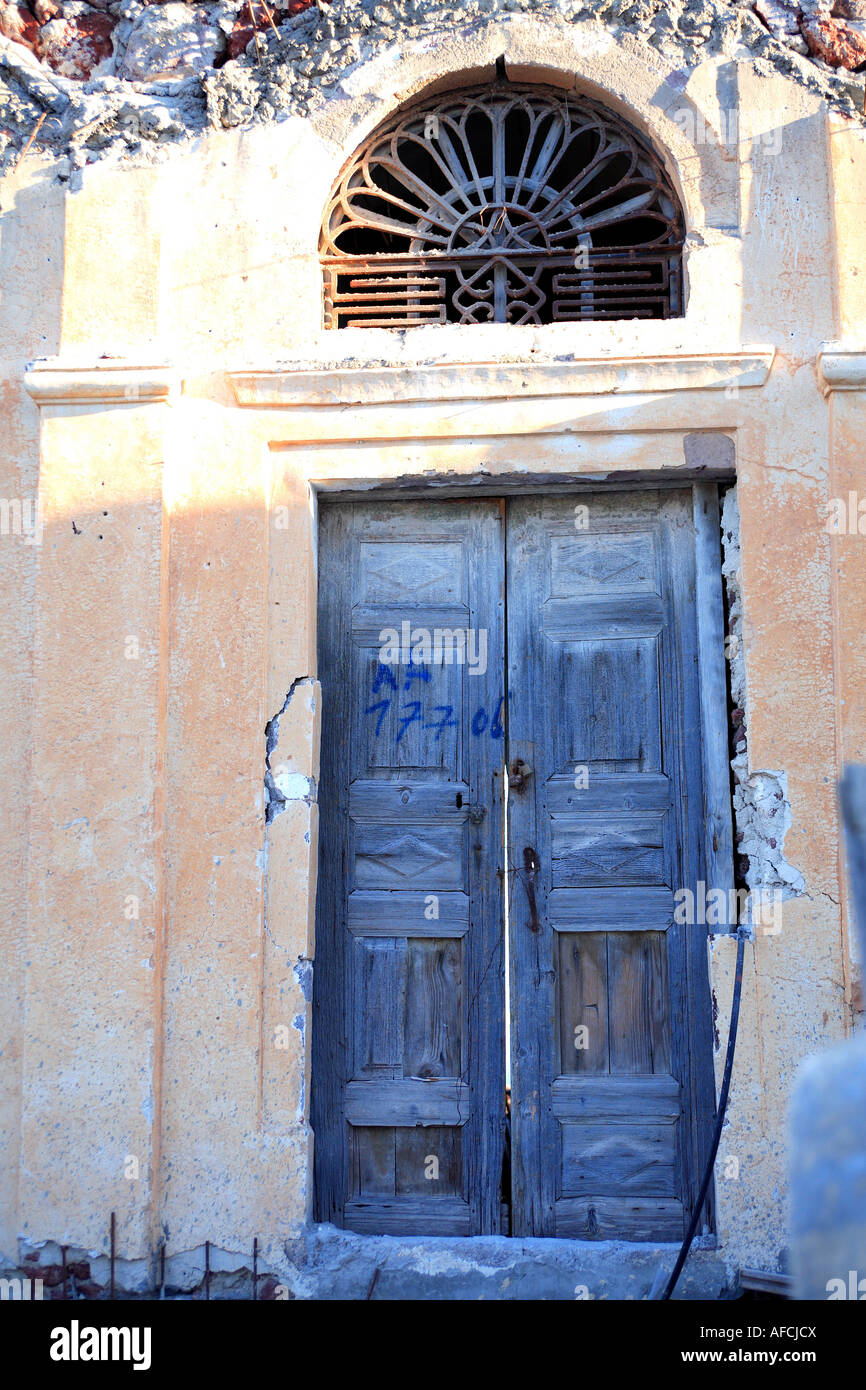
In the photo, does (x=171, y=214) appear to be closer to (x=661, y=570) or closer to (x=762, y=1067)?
(x=661, y=570)

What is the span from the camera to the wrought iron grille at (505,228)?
13.2 ft

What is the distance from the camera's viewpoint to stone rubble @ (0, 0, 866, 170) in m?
3.94

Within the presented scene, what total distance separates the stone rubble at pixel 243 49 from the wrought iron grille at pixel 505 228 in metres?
0.29

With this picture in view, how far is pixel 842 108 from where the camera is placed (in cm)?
389

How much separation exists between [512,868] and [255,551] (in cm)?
144

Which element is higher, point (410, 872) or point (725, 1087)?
point (410, 872)

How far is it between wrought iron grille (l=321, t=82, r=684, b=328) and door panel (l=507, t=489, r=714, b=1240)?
2.51 ft

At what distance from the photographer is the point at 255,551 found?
386cm

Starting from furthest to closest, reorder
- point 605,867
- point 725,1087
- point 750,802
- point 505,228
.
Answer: point 505,228
point 605,867
point 750,802
point 725,1087

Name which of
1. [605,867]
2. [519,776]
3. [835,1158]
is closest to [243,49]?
[519,776]

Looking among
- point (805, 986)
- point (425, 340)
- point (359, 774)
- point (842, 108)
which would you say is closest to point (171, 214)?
point (425, 340)

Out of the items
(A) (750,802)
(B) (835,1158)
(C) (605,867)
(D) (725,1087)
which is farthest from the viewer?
(C) (605,867)

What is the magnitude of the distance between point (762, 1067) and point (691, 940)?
47 centimetres

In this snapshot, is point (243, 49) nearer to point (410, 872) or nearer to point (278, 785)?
point (278, 785)
